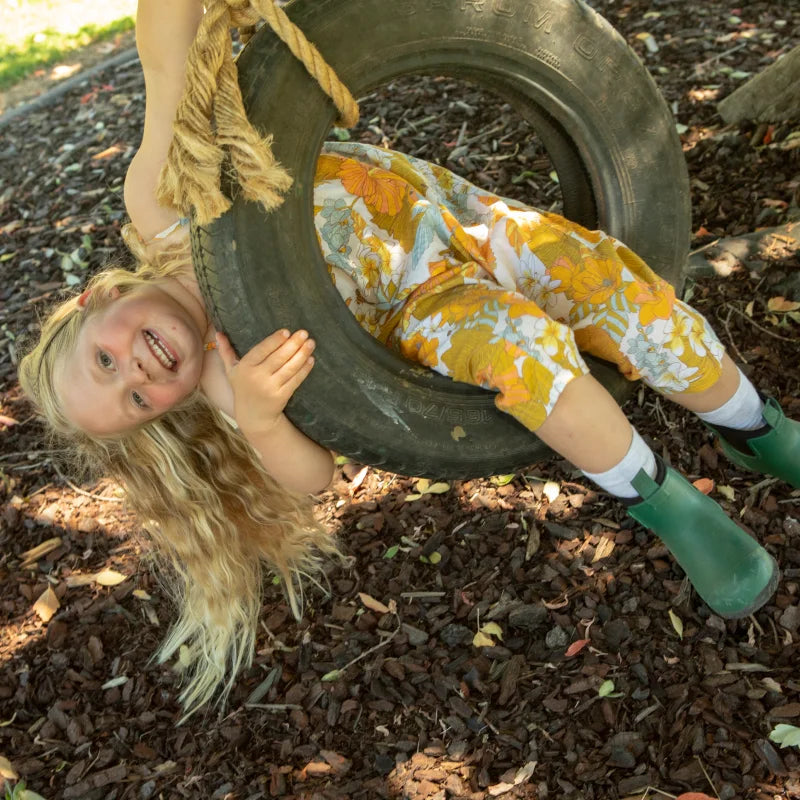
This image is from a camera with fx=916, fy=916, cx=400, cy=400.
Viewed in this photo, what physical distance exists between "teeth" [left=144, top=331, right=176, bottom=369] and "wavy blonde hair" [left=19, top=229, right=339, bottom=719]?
30cm

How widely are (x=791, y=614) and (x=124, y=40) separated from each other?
6.08 metres

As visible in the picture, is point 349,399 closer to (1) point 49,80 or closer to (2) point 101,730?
(2) point 101,730

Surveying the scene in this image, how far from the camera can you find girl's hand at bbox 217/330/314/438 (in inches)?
73.0

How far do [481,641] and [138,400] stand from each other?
1.13 meters

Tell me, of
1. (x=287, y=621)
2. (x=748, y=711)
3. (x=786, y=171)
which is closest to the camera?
(x=748, y=711)

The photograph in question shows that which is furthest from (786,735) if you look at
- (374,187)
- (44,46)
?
(44,46)

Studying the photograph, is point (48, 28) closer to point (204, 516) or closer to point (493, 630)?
point (204, 516)

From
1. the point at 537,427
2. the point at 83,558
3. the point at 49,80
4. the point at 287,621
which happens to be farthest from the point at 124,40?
the point at 537,427

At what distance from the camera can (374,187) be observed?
2291mm

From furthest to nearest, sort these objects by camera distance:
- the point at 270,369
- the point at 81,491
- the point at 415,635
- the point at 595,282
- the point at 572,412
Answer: the point at 81,491 < the point at 415,635 < the point at 595,282 < the point at 572,412 < the point at 270,369

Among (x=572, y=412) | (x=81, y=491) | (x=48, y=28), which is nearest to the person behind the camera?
(x=572, y=412)

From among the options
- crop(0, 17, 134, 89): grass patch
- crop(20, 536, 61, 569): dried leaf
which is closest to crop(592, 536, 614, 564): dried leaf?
crop(20, 536, 61, 569): dried leaf

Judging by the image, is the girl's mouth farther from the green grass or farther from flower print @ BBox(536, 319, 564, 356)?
the green grass

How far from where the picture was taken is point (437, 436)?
203 cm
